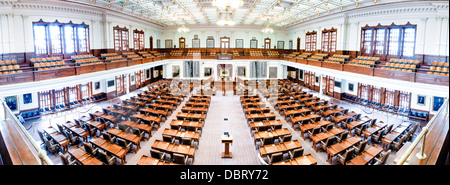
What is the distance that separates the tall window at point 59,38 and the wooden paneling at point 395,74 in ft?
68.5

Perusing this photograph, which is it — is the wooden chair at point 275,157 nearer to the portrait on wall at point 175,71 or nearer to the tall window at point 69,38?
the tall window at point 69,38

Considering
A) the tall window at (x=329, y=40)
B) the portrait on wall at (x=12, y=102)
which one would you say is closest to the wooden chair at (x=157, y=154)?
the portrait on wall at (x=12, y=102)

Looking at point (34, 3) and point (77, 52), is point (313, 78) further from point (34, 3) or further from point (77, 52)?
point (34, 3)

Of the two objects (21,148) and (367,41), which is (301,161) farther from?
(367,41)

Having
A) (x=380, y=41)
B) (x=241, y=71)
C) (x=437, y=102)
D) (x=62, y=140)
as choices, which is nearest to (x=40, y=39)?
(x=62, y=140)

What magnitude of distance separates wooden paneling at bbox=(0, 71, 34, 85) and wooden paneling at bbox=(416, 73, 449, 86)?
60.1 feet

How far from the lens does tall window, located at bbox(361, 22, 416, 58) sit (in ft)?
48.3

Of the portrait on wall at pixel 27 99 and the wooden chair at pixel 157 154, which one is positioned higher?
the portrait on wall at pixel 27 99

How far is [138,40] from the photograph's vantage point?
2506 centimetres

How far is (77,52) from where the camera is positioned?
1755 centimetres

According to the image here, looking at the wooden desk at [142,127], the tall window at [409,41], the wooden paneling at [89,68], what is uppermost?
the tall window at [409,41]

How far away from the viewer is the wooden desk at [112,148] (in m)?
8.09

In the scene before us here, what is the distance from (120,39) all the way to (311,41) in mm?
20421
